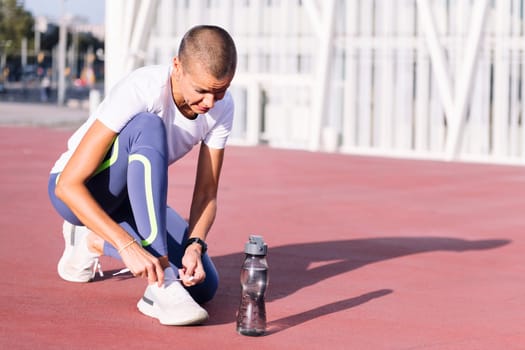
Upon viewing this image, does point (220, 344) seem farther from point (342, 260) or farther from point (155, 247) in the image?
point (342, 260)

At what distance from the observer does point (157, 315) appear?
5164 millimetres

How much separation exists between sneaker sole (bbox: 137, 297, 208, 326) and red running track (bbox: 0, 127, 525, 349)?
3cm

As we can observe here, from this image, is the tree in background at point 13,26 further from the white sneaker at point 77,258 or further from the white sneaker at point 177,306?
the white sneaker at point 177,306

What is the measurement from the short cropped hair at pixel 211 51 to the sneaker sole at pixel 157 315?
113 cm

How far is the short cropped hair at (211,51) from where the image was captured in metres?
4.59

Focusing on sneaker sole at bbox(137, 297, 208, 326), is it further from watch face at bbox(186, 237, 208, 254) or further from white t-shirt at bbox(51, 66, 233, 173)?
white t-shirt at bbox(51, 66, 233, 173)

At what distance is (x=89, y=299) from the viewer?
566 centimetres

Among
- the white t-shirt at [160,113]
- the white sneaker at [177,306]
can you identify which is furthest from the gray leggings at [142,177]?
the white sneaker at [177,306]

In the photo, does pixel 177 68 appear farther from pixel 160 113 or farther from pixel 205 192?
pixel 205 192

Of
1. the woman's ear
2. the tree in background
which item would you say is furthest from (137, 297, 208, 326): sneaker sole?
the tree in background

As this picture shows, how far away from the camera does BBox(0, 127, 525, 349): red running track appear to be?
4953 mm

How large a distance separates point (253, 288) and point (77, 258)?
1.56 metres

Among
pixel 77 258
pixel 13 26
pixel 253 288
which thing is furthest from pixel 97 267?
pixel 13 26

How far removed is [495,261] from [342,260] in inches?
43.5
